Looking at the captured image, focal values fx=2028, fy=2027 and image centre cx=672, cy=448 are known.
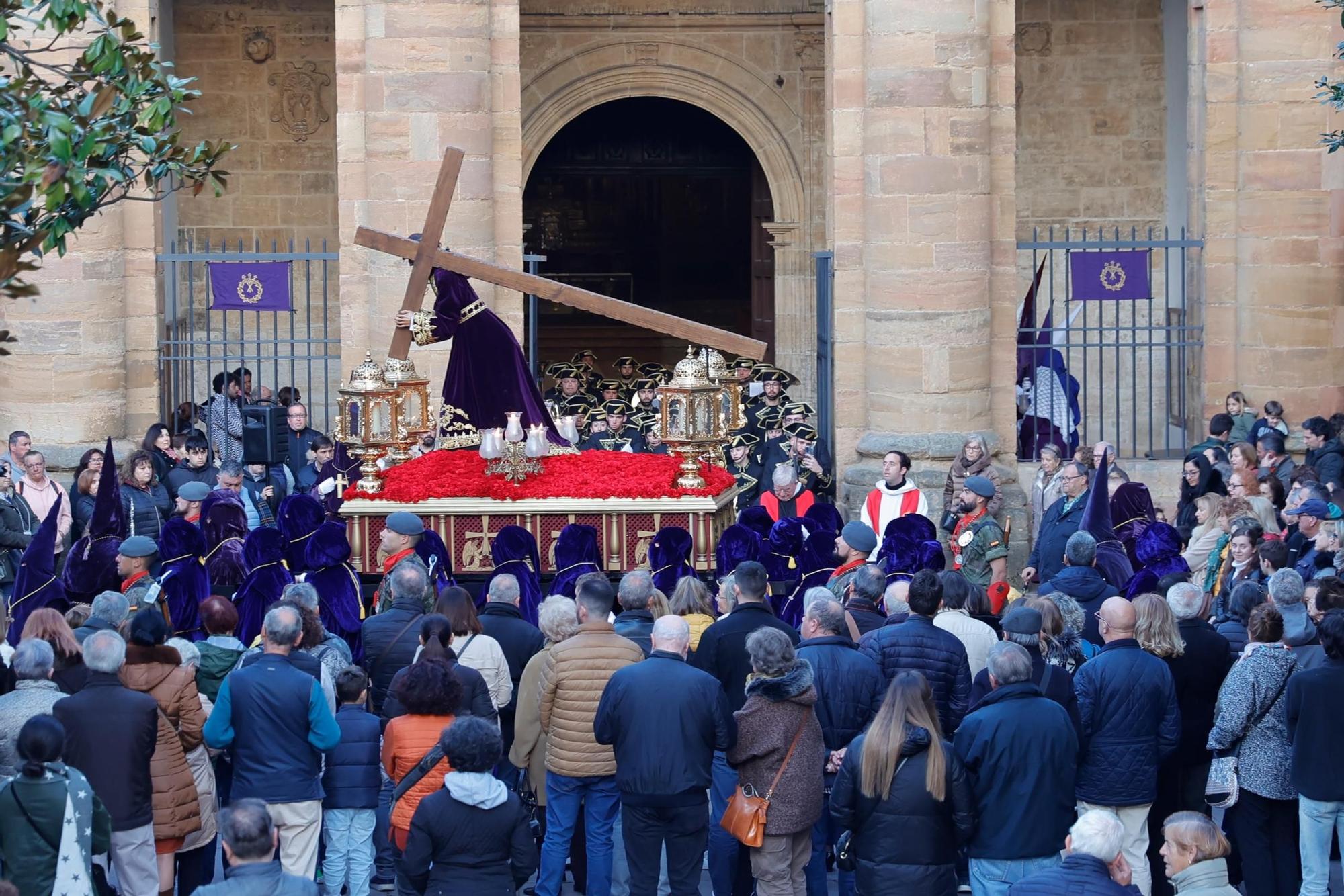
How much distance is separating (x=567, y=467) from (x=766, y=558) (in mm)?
2674

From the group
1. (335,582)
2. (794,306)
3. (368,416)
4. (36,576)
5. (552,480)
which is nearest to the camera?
(335,582)

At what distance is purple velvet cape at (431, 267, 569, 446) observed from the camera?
14.1 metres

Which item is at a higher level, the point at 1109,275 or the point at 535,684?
the point at 1109,275

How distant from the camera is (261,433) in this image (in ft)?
48.0

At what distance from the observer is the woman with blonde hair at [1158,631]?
8547 mm

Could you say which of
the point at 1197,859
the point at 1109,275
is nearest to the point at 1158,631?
the point at 1197,859

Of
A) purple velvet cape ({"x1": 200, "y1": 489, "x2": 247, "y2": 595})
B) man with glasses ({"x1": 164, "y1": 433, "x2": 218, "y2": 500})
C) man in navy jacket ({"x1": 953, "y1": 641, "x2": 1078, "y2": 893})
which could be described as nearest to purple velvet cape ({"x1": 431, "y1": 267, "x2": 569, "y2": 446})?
man with glasses ({"x1": 164, "y1": 433, "x2": 218, "y2": 500})

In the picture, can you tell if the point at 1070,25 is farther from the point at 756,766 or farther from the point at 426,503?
the point at 756,766

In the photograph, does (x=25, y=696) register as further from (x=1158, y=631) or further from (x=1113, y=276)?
(x=1113, y=276)

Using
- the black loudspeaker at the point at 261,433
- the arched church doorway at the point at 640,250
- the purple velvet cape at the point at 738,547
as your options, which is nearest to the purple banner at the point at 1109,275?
the purple velvet cape at the point at 738,547

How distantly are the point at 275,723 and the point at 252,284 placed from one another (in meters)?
9.09

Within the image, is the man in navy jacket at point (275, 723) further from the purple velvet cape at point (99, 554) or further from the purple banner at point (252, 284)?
the purple banner at point (252, 284)

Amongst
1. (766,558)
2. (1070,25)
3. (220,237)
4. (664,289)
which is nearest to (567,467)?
(766,558)

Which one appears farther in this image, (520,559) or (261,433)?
(261,433)
